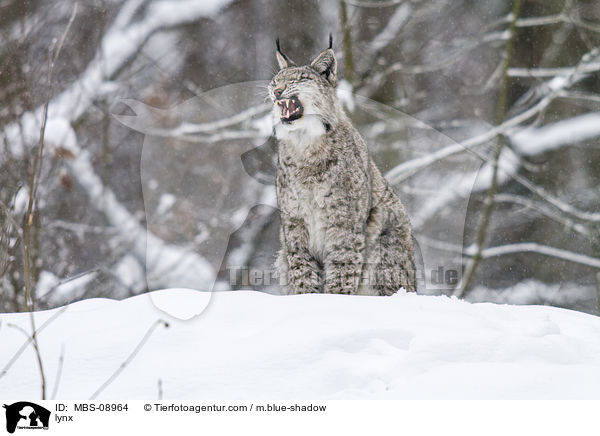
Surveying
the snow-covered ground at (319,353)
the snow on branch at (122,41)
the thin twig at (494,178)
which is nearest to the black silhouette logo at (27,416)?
the snow-covered ground at (319,353)

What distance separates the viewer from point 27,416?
2.18 metres

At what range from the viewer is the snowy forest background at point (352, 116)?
6.97 m

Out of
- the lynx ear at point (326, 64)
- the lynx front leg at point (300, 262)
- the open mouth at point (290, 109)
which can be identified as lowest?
the lynx front leg at point (300, 262)

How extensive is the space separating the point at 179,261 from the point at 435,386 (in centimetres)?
474

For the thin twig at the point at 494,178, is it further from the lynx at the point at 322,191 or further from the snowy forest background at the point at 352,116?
the lynx at the point at 322,191

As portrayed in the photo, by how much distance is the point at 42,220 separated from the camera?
670 centimetres

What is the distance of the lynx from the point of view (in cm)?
427

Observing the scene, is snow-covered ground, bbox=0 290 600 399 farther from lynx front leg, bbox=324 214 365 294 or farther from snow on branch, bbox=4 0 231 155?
snow on branch, bbox=4 0 231 155

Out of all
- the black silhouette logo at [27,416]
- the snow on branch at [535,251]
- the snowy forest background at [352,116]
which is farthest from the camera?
the snow on branch at [535,251]

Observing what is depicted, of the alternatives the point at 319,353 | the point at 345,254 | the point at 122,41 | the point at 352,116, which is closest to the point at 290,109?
the point at 345,254

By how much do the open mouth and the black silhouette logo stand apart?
2.56 metres

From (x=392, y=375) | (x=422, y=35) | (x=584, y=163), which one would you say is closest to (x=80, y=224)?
(x=422, y=35)

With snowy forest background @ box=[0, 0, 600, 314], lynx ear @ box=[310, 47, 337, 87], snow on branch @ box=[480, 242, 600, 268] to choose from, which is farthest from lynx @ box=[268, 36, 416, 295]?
snow on branch @ box=[480, 242, 600, 268]

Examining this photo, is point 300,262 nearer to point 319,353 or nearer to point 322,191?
point 322,191
